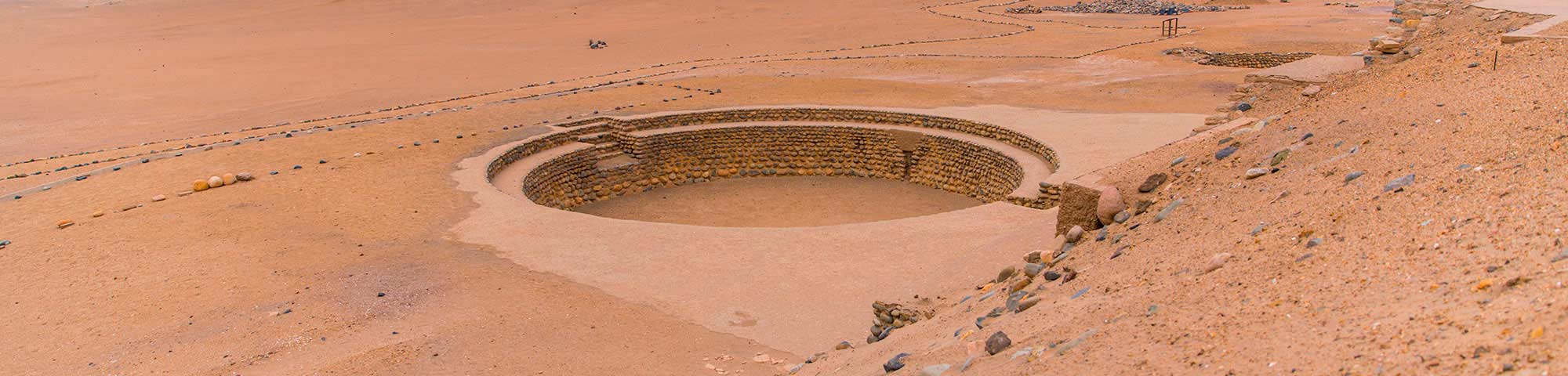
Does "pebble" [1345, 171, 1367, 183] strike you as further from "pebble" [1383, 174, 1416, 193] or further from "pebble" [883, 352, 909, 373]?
"pebble" [883, 352, 909, 373]

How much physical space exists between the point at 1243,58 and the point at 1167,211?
19.4 meters

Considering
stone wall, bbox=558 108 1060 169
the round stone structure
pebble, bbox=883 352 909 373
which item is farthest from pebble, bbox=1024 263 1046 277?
stone wall, bbox=558 108 1060 169

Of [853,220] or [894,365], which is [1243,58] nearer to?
[853,220]

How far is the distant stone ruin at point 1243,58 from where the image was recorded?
24.1m

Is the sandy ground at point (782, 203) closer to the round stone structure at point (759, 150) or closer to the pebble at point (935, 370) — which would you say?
the round stone structure at point (759, 150)

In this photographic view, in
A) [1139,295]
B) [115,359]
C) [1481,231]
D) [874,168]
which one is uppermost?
[1481,231]

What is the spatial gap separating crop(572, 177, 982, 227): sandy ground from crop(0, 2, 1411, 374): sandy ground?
184 cm

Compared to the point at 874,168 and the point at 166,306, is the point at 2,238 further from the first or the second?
the point at 874,168

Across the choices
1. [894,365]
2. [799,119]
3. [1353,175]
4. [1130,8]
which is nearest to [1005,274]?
[894,365]

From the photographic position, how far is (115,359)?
814cm

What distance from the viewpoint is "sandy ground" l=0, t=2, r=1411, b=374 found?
837 cm

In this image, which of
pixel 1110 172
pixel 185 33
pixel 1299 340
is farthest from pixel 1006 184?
pixel 185 33

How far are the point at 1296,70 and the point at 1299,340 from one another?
7.19 m

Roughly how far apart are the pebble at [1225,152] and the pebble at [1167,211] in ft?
2.78
